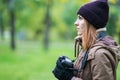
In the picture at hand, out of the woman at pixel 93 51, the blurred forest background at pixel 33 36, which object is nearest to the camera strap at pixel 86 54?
the woman at pixel 93 51

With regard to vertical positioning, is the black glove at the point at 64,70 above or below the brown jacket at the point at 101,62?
below

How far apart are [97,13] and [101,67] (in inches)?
20.0

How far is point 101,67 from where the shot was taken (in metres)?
4.05

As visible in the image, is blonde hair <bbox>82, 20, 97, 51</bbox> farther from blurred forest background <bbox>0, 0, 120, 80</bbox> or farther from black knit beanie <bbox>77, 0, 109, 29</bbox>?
blurred forest background <bbox>0, 0, 120, 80</bbox>

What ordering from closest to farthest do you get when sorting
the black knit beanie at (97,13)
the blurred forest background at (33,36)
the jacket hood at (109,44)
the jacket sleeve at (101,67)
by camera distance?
the jacket sleeve at (101,67)
the jacket hood at (109,44)
the black knit beanie at (97,13)
the blurred forest background at (33,36)

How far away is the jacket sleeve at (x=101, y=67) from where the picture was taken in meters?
4.05

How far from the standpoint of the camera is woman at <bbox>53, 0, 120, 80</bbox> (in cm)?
407

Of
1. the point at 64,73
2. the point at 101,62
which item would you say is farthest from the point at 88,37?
the point at 64,73

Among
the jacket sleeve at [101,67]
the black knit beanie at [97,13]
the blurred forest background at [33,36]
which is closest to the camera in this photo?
the jacket sleeve at [101,67]

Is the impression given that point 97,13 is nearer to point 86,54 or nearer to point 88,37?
point 88,37

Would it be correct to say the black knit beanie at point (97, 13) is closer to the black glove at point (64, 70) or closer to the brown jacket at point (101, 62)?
the brown jacket at point (101, 62)

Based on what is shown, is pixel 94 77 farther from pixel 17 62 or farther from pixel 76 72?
pixel 17 62

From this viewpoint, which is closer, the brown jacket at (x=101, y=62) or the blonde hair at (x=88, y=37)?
the brown jacket at (x=101, y=62)

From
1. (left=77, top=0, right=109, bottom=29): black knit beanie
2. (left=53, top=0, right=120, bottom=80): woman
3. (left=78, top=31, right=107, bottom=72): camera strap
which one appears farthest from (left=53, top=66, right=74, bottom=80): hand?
(left=77, top=0, right=109, bottom=29): black knit beanie
